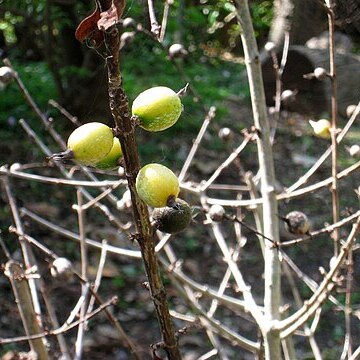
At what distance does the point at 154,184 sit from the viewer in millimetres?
579

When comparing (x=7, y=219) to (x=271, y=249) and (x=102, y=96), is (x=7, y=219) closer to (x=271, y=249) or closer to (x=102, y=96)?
(x=102, y=96)

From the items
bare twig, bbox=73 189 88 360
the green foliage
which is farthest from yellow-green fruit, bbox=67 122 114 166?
the green foliage

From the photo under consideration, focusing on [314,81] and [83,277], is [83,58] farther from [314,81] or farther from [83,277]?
[83,277]

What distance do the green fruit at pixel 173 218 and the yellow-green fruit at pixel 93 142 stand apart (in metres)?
0.12

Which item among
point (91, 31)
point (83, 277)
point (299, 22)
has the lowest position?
point (91, 31)

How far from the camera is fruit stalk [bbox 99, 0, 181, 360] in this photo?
529mm

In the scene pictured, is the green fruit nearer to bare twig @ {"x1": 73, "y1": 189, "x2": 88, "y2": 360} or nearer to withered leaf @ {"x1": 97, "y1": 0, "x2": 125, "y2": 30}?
withered leaf @ {"x1": 97, "y1": 0, "x2": 125, "y2": 30}

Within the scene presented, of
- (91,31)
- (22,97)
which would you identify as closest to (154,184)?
(91,31)

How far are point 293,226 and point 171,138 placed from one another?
3.29 metres

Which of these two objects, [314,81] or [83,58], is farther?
[314,81]

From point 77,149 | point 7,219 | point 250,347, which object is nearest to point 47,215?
point 7,219

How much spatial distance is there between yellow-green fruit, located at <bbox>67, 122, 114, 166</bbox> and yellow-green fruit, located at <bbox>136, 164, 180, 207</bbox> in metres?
0.04

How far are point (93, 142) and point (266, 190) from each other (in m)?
0.72

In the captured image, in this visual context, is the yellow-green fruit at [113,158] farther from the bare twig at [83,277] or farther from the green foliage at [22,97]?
the green foliage at [22,97]
